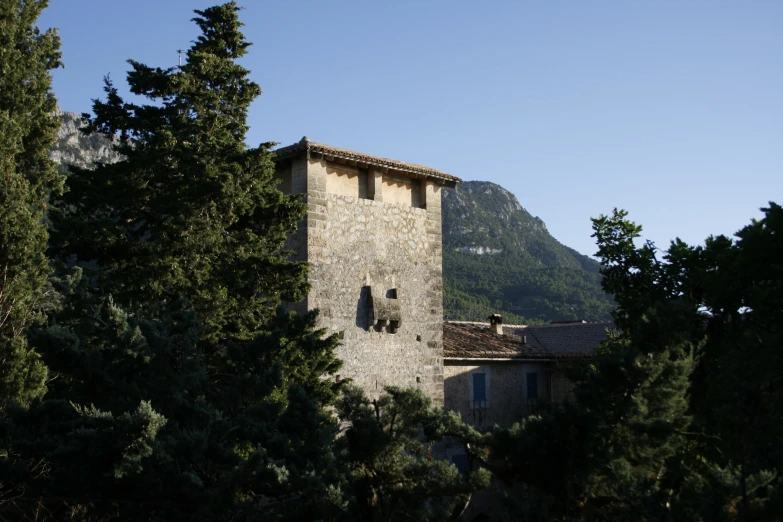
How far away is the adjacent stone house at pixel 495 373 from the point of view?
64.8ft

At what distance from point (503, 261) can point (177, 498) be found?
6567 centimetres

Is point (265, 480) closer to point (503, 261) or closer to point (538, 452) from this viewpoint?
point (538, 452)

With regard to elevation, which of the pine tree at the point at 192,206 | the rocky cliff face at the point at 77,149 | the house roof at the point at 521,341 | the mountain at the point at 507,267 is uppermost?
the rocky cliff face at the point at 77,149

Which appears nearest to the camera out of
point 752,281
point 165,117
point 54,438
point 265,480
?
point 265,480

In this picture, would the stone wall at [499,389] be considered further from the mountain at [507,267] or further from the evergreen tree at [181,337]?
the mountain at [507,267]

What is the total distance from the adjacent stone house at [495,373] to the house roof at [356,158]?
466 cm

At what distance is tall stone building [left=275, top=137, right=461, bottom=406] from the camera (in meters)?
14.7

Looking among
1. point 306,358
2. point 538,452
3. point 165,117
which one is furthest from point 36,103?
point 538,452

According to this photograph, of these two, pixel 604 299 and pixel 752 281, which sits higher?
pixel 604 299

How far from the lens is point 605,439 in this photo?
24.3 feet

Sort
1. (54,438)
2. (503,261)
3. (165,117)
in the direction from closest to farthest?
(54,438), (165,117), (503,261)

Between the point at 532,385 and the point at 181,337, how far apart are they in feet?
48.9

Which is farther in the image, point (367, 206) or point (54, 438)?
point (367, 206)

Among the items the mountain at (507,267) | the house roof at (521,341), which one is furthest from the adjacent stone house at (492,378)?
the mountain at (507,267)
